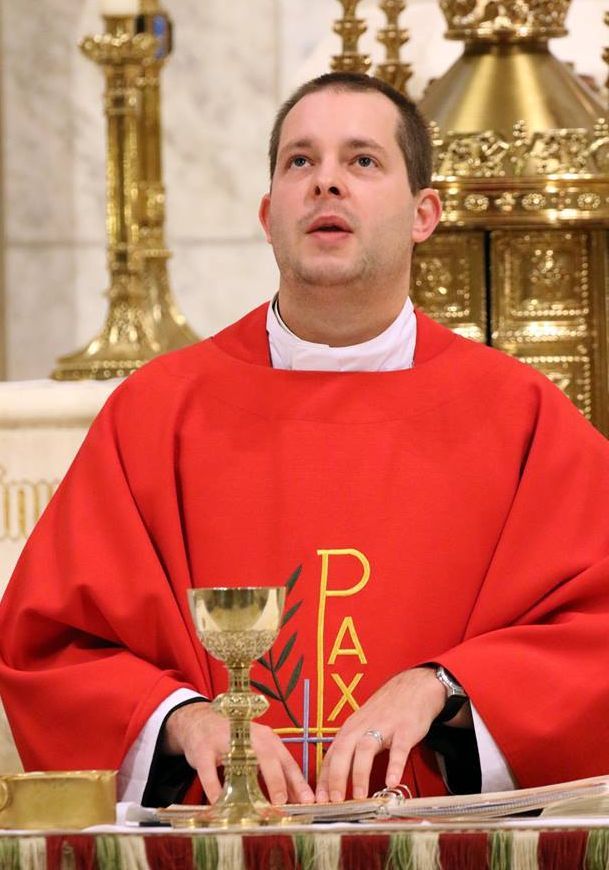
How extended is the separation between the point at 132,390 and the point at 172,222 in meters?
Result: 3.80

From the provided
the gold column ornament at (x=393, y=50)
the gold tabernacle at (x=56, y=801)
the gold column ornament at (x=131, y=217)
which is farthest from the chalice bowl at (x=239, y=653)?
the gold column ornament at (x=393, y=50)

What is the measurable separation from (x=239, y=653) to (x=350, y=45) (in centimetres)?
308

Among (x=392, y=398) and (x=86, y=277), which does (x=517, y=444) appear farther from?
(x=86, y=277)

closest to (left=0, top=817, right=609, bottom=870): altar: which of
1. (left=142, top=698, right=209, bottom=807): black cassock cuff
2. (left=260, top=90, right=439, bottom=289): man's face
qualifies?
(left=142, top=698, right=209, bottom=807): black cassock cuff

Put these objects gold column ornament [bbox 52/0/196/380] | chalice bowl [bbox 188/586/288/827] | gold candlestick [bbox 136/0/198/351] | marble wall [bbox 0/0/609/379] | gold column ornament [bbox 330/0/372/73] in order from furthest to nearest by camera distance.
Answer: marble wall [bbox 0/0/609/379] < gold candlestick [bbox 136/0/198/351] < gold column ornament [bbox 52/0/196/380] < gold column ornament [bbox 330/0/372/73] < chalice bowl [bbox 188/586/288/827]

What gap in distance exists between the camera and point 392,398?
3.88 meters

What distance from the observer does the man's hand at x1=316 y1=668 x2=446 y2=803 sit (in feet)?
10.7

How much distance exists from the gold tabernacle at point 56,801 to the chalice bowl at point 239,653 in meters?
0.14

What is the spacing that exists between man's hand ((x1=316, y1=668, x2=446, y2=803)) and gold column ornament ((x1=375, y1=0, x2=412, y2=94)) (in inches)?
99.3

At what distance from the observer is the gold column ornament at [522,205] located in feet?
17.4

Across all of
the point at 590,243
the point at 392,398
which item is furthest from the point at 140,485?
the point at 590,243

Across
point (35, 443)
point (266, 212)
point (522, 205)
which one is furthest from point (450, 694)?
point (522, 205)

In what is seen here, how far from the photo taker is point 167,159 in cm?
768

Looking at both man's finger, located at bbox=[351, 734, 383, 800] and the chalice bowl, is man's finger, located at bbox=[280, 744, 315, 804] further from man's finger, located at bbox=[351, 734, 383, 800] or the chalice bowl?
the chalice bowl
